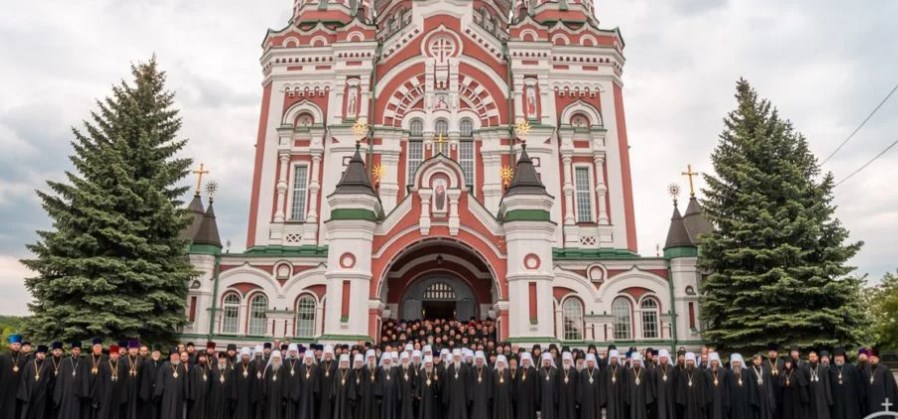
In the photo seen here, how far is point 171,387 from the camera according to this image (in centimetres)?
1147

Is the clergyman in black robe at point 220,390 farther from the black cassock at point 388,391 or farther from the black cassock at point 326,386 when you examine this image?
the black cassock at point 388,391

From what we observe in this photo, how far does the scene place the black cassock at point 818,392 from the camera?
11688 millimetres

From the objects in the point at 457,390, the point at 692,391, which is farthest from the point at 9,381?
the point at 692,391

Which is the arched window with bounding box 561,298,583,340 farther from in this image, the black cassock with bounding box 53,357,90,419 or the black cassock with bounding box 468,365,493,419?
the black cassock with bounding box 53,357,90,419

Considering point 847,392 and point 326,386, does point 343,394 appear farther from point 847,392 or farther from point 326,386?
point 847,392

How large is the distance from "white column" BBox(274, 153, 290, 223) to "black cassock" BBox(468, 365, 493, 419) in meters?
14.6

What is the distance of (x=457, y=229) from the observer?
18422 mm

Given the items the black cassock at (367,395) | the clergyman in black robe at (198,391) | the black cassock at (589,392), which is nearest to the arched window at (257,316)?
the clergyman in black robe at (198,391)

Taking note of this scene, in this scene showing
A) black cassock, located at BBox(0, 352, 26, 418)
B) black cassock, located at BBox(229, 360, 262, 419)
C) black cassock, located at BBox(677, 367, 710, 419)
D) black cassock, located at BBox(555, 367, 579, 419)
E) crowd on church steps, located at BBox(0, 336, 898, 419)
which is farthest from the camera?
black cassock, located at BBox(229, 360, 262, 419)

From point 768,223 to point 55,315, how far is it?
60.9 ft

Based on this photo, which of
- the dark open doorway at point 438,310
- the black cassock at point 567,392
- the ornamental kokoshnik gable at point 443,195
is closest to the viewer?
the black cassock at point 567,392

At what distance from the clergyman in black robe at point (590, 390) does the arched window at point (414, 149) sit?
45.5 feet

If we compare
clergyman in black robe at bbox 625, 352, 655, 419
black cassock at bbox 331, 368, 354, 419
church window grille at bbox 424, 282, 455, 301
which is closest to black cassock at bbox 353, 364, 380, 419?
black cassock at bbox 331, 368, 354, 419

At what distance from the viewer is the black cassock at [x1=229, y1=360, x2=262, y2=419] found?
1209 cm
